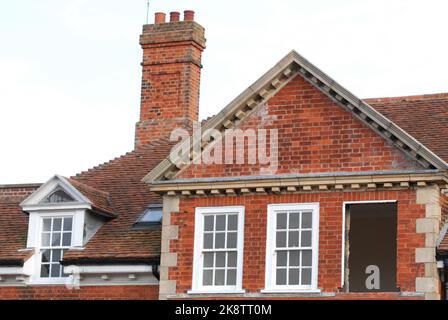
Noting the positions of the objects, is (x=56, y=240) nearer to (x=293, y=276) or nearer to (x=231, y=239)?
(x=231, y=239)

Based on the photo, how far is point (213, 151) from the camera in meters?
29.9

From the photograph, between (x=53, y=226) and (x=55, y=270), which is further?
(x=53, y=226)

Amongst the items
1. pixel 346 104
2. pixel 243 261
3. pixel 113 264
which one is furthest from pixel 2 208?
pixel 346 104

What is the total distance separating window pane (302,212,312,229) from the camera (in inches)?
1128

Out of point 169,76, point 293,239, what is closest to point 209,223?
point 293,239

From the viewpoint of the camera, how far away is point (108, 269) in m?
30.3

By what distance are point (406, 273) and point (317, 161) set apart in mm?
3276

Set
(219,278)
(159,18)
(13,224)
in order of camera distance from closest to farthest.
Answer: (219,278)
(13,224)
(159,18)

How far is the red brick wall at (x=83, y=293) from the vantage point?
30188 millimetres

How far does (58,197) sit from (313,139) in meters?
6.96

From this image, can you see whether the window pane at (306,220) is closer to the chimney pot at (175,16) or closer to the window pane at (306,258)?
the window pane at (306,258)

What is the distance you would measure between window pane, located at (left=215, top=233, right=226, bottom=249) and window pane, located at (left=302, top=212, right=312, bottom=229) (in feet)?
6.18

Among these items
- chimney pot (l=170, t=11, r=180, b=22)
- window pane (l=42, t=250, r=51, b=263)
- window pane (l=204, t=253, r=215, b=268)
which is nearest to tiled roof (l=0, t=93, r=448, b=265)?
window pane (l=42, t=250, r=51, b=263)

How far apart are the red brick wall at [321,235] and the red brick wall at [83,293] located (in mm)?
1182
